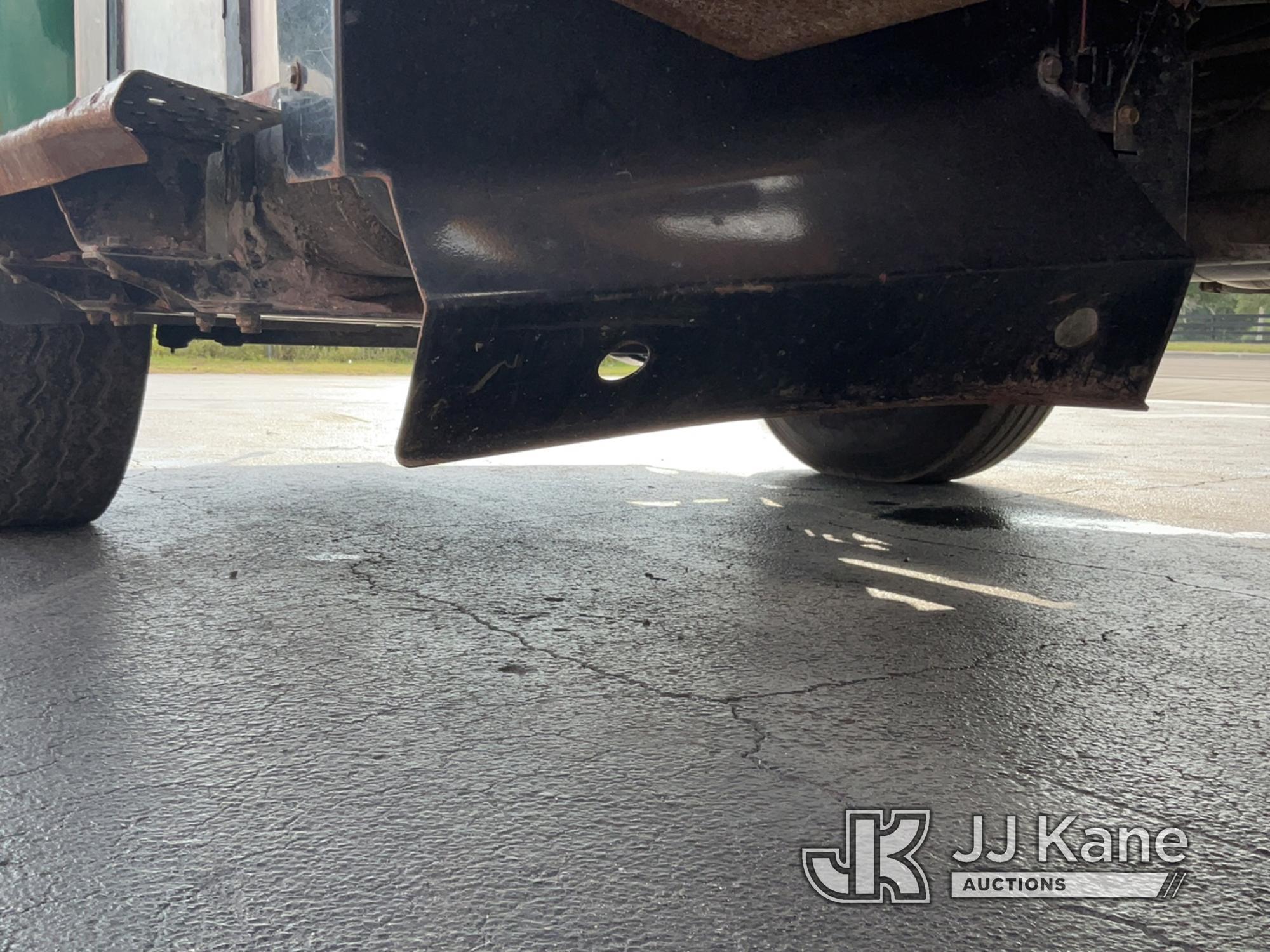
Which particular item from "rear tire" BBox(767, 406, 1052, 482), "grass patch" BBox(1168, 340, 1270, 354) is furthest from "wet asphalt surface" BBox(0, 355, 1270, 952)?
"grass patch" BBox(1168, 340, 1270, 354)

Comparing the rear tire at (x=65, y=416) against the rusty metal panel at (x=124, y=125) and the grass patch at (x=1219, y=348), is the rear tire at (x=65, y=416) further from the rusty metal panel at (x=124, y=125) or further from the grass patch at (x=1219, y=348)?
the grass patch at (x=1219, y=348)

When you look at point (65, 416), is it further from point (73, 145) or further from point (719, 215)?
point (719, 215)

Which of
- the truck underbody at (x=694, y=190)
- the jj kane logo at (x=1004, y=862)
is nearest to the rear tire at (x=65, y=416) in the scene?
the truck underbody at (x=694, y=190)

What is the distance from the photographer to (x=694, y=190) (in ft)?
5.78

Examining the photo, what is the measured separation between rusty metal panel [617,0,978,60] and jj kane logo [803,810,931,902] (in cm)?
110

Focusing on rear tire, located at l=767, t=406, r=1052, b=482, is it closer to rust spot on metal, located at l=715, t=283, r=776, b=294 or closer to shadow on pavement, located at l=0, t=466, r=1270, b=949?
shadow on pavement, located at l=0, t=466, r=1270, b=949

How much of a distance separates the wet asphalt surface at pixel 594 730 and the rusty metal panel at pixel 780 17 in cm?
104

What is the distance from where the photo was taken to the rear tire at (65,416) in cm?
320

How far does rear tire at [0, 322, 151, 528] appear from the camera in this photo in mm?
3203

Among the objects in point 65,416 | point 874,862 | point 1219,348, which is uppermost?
point 874,862

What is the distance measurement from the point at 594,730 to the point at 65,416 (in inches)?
90.7

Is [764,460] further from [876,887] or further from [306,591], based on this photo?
[876,887]

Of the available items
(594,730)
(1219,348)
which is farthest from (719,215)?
(1219,348)

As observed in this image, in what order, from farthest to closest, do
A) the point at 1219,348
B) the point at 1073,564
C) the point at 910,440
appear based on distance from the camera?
the point at 1219,348 < the point at 910,440 < the point at 1073,564
